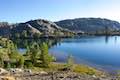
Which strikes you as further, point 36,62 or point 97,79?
point 36,62

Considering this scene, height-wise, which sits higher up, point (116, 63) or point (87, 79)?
point (87, 79)

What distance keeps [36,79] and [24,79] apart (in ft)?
6.39

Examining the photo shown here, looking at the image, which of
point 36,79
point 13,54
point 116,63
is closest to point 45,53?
point 13,54

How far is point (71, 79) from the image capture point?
3934cm

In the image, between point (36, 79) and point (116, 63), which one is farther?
point (116, 63)

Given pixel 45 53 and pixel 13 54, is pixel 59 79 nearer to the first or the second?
pixel 45 53

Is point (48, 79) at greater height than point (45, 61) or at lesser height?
greater

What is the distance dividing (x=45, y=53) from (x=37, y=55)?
31.8 ft

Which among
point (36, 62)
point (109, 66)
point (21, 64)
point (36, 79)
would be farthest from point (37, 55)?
point (36, 79)

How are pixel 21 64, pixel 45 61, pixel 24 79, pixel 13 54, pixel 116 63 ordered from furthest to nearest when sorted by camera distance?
pixel 116 63 → pixel 13 54 → pixel 45 61 → pixel 21 64 → pixel 24 79

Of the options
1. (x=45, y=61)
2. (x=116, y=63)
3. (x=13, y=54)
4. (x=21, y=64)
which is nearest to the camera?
(x=21, y=64)

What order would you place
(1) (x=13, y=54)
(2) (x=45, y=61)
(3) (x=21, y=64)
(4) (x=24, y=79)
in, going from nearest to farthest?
(4) (x=24, y=79) < (3) (x=21, y=64) < (2) (x=45, y=61) < (1) (x=13, y=54)

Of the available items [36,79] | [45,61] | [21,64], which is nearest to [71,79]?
[36,79]

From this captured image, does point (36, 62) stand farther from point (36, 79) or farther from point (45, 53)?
point (36, 79)
